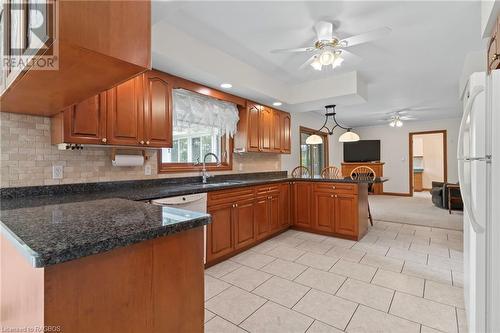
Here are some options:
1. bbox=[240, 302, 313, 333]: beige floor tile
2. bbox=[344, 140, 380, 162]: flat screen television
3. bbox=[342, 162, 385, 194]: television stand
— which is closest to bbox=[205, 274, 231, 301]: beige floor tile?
bbox=[240, 302, 313, 333]: beige floor tile

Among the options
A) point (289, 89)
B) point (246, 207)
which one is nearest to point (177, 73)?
point (246, 207)

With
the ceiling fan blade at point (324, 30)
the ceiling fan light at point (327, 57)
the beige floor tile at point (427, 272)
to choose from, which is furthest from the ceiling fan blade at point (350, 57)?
the beige floor tile at point (427, 272)

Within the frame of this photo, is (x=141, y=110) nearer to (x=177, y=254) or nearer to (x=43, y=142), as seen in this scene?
(x=43, y=142)

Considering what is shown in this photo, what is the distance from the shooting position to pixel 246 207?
3176 millimetres

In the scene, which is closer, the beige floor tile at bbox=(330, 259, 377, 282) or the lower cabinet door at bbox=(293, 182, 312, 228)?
the beige floor tile at bbox=(330, 259, 377, 282)

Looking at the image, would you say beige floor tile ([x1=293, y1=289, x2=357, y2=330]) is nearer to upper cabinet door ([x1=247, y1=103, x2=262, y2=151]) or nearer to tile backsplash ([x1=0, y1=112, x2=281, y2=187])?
tile backsplash ([x1=0, y1=112, x2=281, y2=187])

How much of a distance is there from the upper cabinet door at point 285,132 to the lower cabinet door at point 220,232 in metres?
1.93

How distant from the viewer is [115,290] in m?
0.82

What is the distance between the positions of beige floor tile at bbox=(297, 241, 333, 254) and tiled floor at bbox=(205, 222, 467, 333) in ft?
0.04

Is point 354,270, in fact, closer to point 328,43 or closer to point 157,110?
point 328,43

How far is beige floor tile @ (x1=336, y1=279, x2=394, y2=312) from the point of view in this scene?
6.48ft

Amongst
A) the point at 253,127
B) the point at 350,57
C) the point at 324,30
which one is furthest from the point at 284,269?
the point at 350,57

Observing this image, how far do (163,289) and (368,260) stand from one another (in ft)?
8.67

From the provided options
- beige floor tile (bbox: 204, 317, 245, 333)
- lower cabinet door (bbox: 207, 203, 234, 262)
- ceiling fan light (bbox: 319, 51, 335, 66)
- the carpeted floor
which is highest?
ceiling fan light (bbox: 319, 51, 335, 66)
